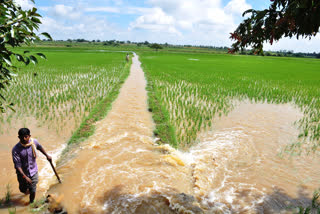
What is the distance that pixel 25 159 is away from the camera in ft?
9.61

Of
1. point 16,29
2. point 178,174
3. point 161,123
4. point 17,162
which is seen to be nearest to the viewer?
point 16,29

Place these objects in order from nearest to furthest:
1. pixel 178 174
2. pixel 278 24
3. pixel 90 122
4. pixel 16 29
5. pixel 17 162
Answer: pixel 16 29 → pixel 278 24 → pixel 17 162 → pixel 178 174 → pixel 90 122

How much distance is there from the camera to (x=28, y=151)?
115 inches

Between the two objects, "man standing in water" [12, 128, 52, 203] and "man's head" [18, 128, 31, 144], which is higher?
"man's head" [18, 128, 31, 144]

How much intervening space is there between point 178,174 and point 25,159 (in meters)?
2.81

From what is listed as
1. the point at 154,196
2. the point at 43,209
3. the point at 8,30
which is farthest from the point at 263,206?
the point at 8,30

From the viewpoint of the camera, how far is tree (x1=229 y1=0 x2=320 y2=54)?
2.09 m

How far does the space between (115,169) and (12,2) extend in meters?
3.46

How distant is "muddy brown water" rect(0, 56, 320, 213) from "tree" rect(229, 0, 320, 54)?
262 centimetres

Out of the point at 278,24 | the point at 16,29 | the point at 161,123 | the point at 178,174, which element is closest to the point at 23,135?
the point at 16,29

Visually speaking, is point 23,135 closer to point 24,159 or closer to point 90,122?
point 24,159

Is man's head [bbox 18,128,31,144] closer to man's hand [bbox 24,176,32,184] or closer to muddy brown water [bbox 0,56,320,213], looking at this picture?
man's hand [bbox 24,176,32,184]

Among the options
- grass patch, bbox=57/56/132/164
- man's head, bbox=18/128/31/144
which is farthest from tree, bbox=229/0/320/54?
grass patch, bbox=57/56/132/164

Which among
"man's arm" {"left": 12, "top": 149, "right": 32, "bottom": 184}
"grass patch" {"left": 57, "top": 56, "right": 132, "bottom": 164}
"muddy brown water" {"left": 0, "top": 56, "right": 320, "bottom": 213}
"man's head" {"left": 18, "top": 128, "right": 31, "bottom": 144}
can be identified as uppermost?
"man's head" {"left": 18, "top": 128, "right": 31, "bottom": 144}
